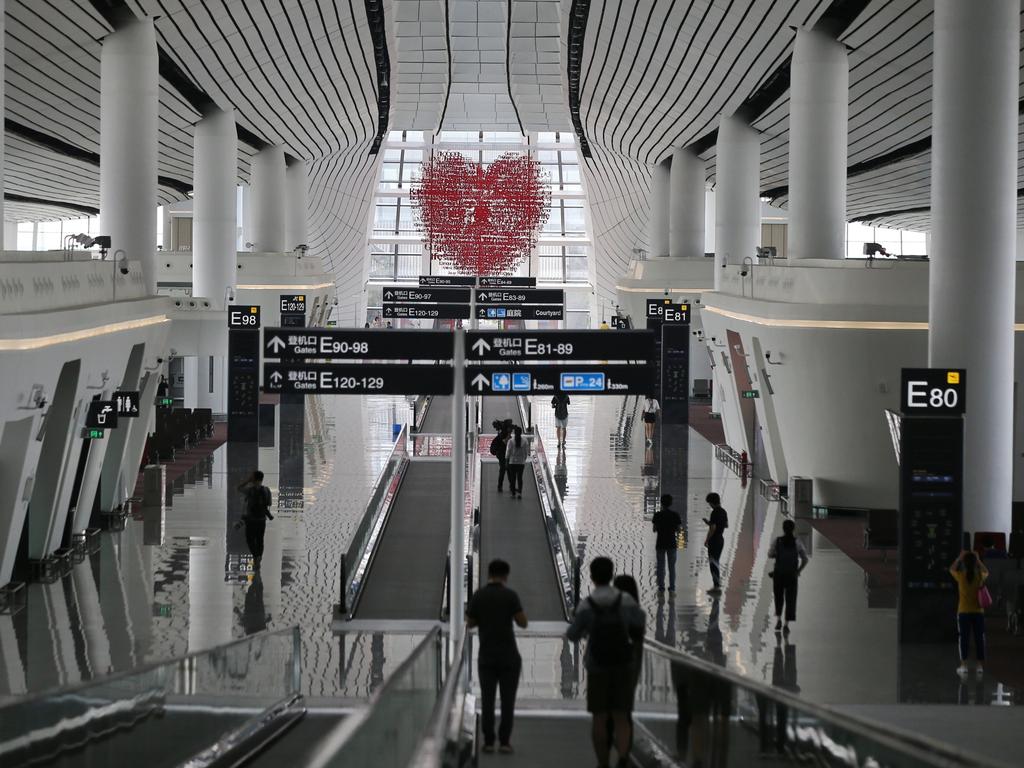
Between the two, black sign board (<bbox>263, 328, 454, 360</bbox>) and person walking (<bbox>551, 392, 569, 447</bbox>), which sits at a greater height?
black sign board (<bbox>263, 328, 454, 360</bbox>)

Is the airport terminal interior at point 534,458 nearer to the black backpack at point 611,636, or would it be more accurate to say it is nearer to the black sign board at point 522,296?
the black backpack at point 611,636

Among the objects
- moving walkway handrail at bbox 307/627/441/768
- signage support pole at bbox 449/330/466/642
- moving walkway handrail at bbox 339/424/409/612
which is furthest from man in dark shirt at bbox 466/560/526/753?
moving walkway handrail at bbox 339/424/409/612

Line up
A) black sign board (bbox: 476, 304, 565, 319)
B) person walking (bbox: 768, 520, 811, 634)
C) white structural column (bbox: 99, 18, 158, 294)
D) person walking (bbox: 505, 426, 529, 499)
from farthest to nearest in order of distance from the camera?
1. black sign board (bbox: 476, 304, 565, 319)
2. white structural column (bbox: 99, 18, 158, 294)
3. person walking (bbox: 505, 426, 529, 499)
4. person walking (bbox: 768, 520, 811, 634)

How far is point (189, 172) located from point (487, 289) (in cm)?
1927

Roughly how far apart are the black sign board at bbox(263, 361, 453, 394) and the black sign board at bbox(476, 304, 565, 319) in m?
17.3

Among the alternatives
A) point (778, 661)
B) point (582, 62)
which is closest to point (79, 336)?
point (778, 661)

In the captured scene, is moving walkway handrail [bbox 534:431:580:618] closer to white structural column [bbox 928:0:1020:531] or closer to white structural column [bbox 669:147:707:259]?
white structural column [bbox 928:0:1020:531]

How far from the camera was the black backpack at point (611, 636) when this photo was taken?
8.03 metres

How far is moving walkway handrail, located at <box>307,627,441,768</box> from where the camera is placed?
5.06 m

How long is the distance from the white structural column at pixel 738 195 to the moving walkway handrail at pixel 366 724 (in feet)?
90.7

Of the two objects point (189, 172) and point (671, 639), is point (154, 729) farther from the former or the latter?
point (189, 172)

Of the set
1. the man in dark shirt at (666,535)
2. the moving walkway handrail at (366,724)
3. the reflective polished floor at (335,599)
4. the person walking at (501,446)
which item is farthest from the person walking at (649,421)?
the moving walkway handrail at (366,724)

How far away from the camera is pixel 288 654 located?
11.0 metres

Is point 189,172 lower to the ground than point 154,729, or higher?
higher
